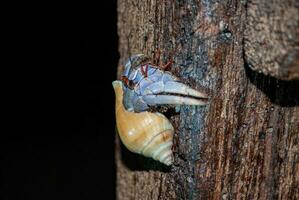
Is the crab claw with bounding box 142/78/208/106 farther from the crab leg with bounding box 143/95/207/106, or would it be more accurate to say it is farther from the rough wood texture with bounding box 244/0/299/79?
the rough wood texture with bounding box 244/0/299/79

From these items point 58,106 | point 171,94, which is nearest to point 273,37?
point 171,94

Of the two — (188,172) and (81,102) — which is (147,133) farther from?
(81,102)

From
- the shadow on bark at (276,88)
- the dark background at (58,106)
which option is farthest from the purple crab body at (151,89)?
the dark background at (58,106)

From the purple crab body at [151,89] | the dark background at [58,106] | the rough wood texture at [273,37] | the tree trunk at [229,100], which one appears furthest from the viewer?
the dark background at [58,106]

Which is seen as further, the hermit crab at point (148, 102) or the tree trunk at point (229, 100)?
the hermit crab at point (148, 102)

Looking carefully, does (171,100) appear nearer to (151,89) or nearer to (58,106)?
(151,89)

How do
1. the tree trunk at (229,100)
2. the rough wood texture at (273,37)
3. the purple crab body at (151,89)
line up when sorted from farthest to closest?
1. the purple crab body at (151,89)
2. the tree trunk at (229,100)
3. the rough wood texture at (273,37)

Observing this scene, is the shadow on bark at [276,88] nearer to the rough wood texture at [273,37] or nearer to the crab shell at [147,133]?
the rough wood texture at [273,37]
